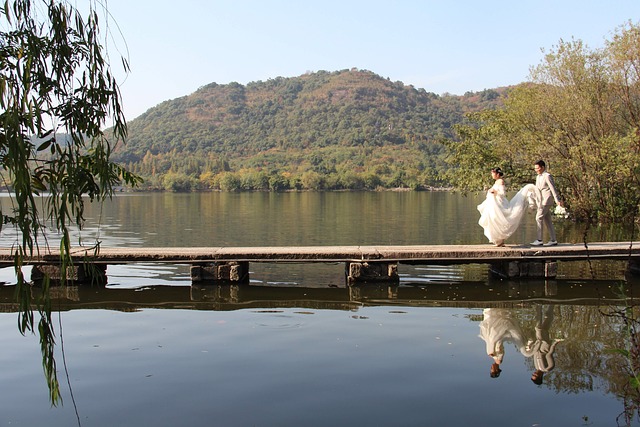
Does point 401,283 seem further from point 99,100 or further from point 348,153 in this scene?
point 348,153

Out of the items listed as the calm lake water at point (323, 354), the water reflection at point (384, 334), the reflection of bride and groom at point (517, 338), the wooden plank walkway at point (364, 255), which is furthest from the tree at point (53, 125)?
the wooden plank walkway at point (364, 255)

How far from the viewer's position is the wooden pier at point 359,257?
1370 centimetres

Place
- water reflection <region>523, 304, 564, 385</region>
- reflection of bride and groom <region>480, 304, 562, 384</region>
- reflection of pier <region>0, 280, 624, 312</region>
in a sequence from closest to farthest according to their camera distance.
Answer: water reflection <region>523, 304, 564, 385</region> → reflection of bride and groom <region>480, 304, 562, 384</region> → reflection of pier <region>0, 280, 624, 312</region>

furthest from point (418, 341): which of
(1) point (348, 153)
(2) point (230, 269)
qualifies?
(1) point (348, 153)

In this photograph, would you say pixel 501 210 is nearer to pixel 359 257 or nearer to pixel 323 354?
pixel 359 257

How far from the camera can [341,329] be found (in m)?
9.67

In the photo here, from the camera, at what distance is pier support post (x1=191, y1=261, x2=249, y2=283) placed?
14008 millimetres

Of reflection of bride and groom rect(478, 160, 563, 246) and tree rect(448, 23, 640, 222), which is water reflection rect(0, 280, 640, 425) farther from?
tree rect(448, 23, 640, 222)

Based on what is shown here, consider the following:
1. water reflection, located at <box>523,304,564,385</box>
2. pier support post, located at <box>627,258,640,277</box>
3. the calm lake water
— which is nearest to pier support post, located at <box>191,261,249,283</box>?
the calm lake water

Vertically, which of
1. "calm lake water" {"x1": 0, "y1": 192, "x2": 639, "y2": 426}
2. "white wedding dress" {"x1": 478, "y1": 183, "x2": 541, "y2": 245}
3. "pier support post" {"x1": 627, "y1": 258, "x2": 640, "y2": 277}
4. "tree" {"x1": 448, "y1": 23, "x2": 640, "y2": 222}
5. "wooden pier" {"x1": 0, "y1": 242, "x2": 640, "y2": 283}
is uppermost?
"tree" {"x1": 448, "y1": 23, "x2": 640, "y2": 222}

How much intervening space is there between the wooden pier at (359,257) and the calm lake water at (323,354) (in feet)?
1.56

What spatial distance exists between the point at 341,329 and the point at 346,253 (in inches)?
170

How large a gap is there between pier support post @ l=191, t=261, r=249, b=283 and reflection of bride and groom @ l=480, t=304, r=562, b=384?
5653 mm

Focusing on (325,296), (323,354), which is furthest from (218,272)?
(323,354)
